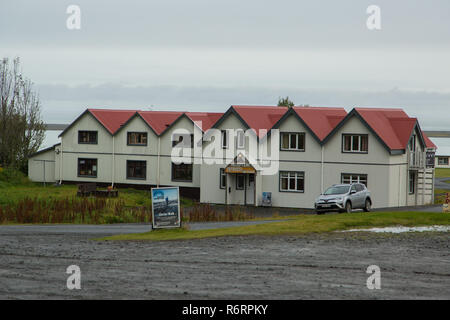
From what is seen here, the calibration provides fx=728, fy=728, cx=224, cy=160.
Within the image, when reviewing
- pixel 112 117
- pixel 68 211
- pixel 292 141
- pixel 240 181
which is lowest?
pixel 68 211

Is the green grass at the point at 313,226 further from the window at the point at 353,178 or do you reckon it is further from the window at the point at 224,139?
the window at the point at 224,139

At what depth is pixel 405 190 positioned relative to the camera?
5219 cm

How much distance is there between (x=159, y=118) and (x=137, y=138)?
267 cm

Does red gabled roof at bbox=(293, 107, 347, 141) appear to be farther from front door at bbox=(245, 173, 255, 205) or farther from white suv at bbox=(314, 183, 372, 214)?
white suv at bbox=(314, 183, 372, 214)

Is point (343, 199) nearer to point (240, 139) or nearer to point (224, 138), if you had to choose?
point (240, 139)

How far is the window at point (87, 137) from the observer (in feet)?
203

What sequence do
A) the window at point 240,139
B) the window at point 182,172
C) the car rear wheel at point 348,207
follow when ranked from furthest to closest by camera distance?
the window at point 182,172, the window at point 240,139, the car rear wheel at point 348,207

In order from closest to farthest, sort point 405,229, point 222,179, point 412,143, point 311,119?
point 405,229, point 412,143, point 311,119, point 222,179

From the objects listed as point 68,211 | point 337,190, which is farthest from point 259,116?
point 68,211

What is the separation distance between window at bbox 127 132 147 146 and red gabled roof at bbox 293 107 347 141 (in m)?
13.9

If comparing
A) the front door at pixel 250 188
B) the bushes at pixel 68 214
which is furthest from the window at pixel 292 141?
the bushes at pixel 68 214

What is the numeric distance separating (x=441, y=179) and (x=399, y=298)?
76.3m

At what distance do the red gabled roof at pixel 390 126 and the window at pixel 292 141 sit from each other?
15.5 feet

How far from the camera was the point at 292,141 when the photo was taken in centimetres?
5334
